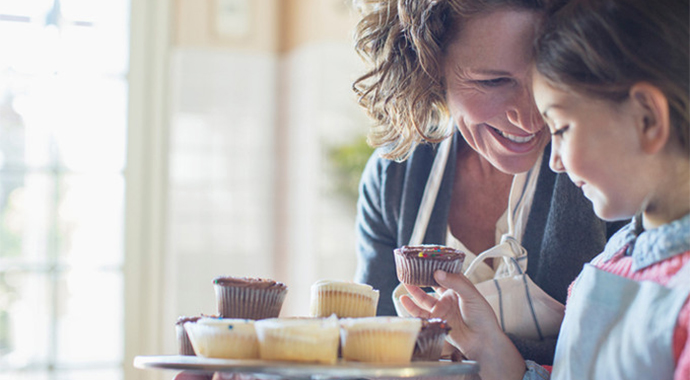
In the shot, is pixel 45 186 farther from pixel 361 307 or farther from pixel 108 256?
pixel 361 307

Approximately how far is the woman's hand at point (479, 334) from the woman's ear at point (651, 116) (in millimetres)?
415

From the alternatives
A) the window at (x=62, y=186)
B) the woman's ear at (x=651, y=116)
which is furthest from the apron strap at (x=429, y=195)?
the window at (x=62, y=186)

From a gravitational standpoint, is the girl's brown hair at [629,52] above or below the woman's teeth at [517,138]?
above

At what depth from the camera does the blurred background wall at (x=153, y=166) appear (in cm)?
365

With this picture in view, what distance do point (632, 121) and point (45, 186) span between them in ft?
11.0

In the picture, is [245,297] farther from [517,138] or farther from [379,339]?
[517,138]

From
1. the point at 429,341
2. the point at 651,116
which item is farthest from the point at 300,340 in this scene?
the point at 651,116

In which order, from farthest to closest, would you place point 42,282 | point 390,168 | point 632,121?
1. point 42,282
2. point 390,168
3. point 632,121

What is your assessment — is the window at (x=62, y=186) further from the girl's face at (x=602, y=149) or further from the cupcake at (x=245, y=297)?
the girl's face at (x=602, y=149)

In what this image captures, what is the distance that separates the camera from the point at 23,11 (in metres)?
3.70

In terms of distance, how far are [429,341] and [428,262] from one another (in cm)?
16

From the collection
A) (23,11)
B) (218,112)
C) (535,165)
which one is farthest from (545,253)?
(23,11)

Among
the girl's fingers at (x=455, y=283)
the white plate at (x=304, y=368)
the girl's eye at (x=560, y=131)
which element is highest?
the girl's eye at (x=560, y=131)

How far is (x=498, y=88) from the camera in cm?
124
